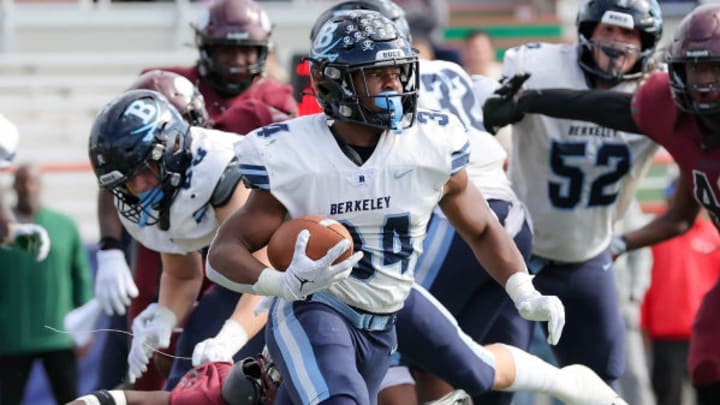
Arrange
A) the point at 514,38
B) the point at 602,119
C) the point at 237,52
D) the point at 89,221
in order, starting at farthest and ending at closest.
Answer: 1. the point at 514,38
2. the point at 89,221
3. the point at 237,52
4. the point at 602,119

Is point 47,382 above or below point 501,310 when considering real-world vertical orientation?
below

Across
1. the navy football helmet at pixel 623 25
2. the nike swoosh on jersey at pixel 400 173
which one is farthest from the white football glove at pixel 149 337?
the navy football helmet at pixel 623 25

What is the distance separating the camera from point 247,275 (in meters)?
4.08

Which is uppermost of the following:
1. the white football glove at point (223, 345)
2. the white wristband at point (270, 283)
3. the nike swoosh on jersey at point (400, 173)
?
the nike swoosh on jersey at point (400, 173)

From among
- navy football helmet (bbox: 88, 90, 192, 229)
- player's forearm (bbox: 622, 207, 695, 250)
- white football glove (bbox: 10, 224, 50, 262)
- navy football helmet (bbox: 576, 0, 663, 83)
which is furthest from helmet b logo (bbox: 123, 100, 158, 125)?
player's forearm (bbox: 622, 207, 695, 250)

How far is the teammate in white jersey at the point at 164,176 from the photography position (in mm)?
4746

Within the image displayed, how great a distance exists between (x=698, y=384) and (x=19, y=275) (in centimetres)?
371

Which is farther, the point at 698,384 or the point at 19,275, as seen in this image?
the point at 19,275

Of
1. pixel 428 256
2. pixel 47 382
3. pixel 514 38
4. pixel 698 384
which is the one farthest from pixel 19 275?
pixel 514 38

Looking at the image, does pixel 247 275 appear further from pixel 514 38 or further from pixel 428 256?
pixel 514 38

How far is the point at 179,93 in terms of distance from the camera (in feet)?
17.7

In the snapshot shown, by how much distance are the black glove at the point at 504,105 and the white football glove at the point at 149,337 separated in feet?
4.34

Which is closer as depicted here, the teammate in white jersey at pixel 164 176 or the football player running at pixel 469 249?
the teammate in white jersey at pixel 164 176

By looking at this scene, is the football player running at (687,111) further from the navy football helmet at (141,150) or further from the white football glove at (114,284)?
the white football glove at (114,284)
